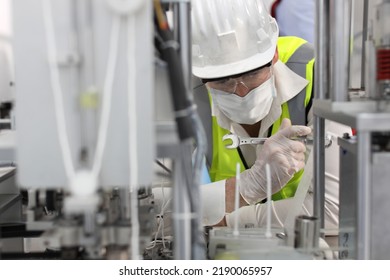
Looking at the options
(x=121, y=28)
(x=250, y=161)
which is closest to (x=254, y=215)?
(x=250, y=161)

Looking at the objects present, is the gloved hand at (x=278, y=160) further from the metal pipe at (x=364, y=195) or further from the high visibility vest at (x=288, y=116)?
the metal pipe at (x=364, y=195)

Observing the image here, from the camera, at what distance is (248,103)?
201 centimetres

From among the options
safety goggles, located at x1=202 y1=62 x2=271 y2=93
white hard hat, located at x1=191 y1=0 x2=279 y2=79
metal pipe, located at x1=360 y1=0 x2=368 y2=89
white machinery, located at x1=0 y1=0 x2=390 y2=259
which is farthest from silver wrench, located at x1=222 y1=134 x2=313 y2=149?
white machinery, located at x1=0 y1=0 x2=390 y2=259

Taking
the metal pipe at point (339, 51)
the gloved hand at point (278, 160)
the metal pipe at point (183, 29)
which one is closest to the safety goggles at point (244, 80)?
the gloved hand at point (278, 160)

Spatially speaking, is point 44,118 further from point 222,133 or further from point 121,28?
point 222,133

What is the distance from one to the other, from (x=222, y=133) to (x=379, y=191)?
1.32 meters

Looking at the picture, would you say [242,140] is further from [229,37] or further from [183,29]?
[183,29]

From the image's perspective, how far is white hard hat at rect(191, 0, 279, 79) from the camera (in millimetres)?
1709

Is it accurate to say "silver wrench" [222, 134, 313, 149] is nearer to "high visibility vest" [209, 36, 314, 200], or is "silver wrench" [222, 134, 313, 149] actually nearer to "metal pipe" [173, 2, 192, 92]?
"high visibility vest" [209, 36, 314, 200]

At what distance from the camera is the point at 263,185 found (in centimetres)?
210

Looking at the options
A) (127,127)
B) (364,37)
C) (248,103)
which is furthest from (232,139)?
(127,127)

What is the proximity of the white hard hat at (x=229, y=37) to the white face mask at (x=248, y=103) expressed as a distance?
0.15 metres

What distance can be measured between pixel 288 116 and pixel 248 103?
0.32 meters

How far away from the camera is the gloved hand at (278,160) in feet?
6.82
